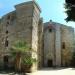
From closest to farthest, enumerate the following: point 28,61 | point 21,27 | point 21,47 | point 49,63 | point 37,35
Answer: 1. point 21,47
2. point 28,61
3. point 21,27
4. point 37,35
5. point 49,63

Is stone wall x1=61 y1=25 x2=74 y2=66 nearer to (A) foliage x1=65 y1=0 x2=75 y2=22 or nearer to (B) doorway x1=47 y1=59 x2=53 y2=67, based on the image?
(B) doorway x1=47 y1=59 x2=53 y2=67

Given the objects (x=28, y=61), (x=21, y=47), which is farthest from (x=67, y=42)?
(x=21, y=47)

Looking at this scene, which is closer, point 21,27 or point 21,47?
point 21,47

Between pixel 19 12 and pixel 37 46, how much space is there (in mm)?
6660

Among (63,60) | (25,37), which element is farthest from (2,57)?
(63,60)

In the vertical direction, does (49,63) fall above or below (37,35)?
below

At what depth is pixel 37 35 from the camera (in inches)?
1542

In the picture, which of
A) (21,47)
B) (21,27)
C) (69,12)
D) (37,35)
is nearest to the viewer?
(69,12)

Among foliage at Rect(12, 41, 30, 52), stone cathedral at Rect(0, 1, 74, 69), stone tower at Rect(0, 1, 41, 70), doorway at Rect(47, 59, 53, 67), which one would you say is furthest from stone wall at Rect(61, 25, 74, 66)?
foliage at Rect(12, 41, 30, 52)

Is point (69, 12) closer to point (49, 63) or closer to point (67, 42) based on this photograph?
point (49, 63)

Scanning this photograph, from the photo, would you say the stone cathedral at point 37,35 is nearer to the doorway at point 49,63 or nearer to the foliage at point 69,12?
the doorway at point 49,63

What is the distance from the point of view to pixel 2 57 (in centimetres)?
3766

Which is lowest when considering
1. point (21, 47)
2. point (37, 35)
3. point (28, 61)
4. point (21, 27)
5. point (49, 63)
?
point (49, 63)

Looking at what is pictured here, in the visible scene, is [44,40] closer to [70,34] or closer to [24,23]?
[70,34]
